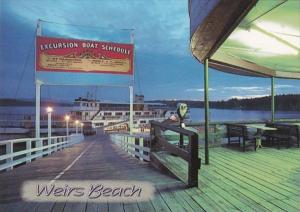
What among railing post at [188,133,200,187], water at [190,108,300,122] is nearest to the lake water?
water at [190,108,300,122]

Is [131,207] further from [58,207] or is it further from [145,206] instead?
[58,207]

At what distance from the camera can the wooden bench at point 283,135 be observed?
26.2 ft

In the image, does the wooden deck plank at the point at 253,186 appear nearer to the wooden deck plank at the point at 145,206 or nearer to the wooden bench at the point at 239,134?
the wooden deck plank at the point at 145,206

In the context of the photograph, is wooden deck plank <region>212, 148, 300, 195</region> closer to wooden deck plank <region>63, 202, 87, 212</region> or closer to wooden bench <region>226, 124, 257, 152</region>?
wooden bench <region>226, 124, 257, 152</region>

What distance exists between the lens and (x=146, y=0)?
116625mm

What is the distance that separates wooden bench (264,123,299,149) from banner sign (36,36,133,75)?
8105 mm

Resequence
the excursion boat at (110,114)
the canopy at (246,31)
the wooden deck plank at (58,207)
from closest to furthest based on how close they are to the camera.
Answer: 1. the wooden deck plank at (58,207)
2. the canopy at (246,31)
3. the excursion boat at (110,114)

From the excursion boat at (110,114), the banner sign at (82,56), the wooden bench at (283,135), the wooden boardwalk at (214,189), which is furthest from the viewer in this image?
the excursion boat at (110,114)

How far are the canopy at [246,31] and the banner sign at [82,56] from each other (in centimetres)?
763

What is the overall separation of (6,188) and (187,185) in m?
2.79

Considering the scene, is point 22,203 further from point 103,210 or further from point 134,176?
point 134,176

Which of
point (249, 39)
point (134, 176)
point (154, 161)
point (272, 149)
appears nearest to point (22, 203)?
point (134, 176)

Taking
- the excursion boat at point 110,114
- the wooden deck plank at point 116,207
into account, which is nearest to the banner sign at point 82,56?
the wooden deck plank at point 116,207

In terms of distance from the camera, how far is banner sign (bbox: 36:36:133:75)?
1272cm
